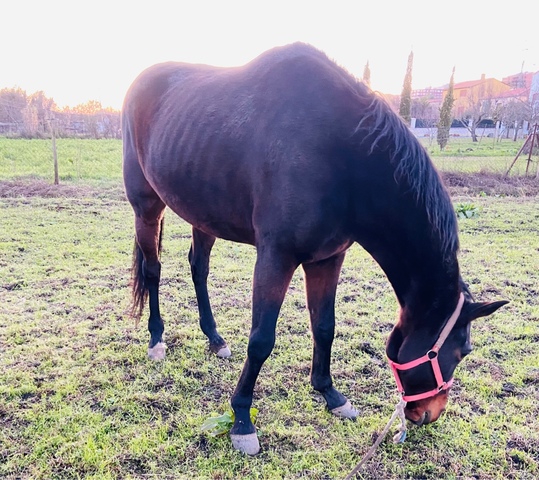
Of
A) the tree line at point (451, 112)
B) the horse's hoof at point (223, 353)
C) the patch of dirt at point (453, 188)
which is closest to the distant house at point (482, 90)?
the tree line at point (451, 112)

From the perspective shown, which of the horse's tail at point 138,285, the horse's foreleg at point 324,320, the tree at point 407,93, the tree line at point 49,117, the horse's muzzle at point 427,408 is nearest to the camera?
the horse's muzzle at point 427,408

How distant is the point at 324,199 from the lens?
185 cm

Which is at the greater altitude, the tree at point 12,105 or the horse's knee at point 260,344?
the tree at point 12,105

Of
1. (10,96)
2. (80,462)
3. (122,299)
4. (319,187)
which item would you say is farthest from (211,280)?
(10,96)

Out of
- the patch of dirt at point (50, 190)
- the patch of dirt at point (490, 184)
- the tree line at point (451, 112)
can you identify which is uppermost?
the tree line at point (451, 112)

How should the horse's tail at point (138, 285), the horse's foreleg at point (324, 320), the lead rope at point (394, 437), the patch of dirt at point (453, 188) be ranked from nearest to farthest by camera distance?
the lead rope at point (394, 437)
the horse's foreleg at point (324, 320)
the horse's tail at point (138, 285)
the patch of dirt at point (453, 188)

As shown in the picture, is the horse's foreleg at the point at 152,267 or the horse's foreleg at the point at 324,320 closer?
the horse's foreleg at the point at 324,320

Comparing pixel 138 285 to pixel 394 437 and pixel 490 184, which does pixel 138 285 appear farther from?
pixel 490 184

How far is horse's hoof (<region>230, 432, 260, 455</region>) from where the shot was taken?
6.89 feet

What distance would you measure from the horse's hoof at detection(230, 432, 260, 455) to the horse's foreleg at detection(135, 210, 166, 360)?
105cm

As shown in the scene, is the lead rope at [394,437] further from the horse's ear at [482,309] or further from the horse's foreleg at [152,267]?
the horse's foreleg at [152,267]

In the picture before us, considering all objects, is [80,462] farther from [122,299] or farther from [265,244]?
[122,299]

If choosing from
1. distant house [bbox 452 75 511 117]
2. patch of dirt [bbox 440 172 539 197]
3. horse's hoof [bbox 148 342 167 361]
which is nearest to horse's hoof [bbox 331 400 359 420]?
horse's hoof [bbox 148 342 167 361]

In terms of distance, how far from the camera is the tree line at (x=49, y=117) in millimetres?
20359
